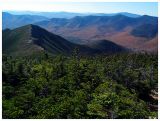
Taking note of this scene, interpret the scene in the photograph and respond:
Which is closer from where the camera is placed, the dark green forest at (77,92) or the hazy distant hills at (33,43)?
the dark green forest at (77,92)

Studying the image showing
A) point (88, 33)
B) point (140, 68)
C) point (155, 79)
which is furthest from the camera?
point (88, 33)

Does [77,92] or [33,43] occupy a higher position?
[33,43]

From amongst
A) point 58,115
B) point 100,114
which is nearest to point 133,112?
point 100,114

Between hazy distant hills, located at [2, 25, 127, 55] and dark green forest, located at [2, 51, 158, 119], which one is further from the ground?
hazy distant hills, located at [2, 25, 127, 55]

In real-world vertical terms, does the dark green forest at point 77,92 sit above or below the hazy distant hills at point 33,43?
below

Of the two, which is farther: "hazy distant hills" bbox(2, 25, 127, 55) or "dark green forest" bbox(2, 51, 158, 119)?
"hazy distant hills" bbox(2, 25, 127, 55)

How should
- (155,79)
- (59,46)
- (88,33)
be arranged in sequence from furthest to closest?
(88,33), (59,46), (155,79)

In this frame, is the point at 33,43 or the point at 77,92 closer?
the point at 77,92

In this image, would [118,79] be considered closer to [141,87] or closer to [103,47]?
[141,87]
